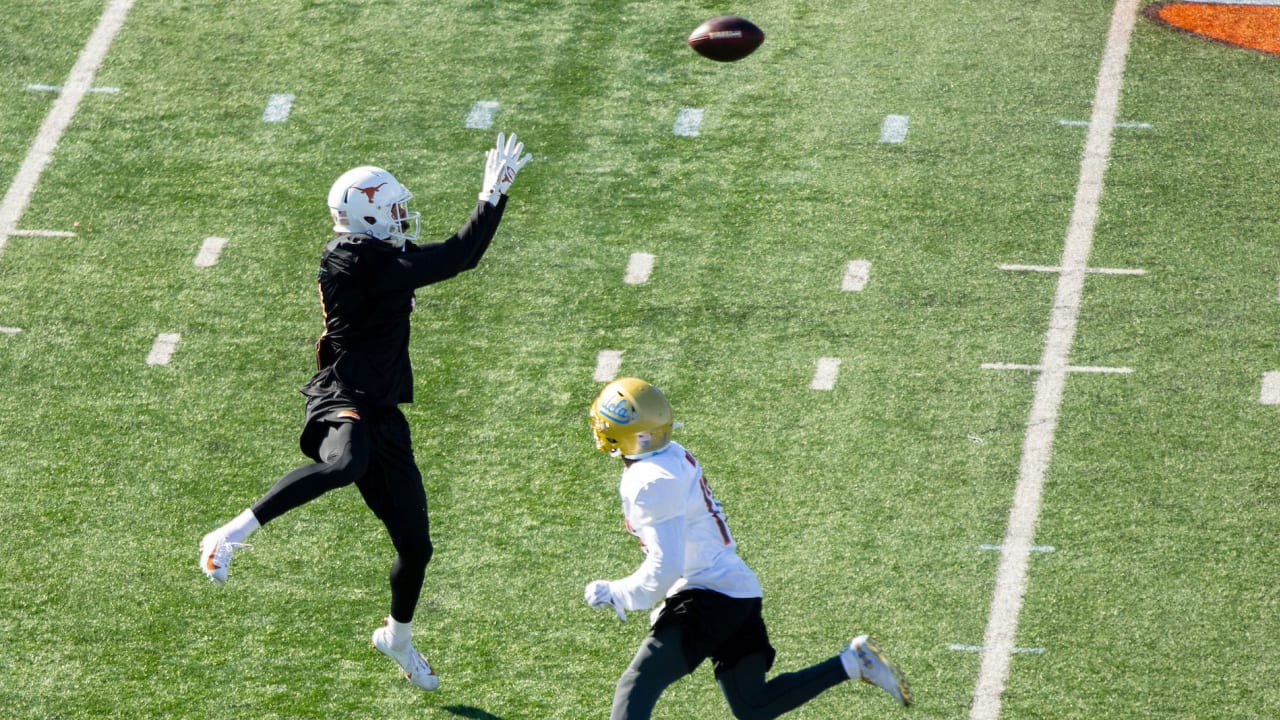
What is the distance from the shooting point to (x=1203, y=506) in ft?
29.7

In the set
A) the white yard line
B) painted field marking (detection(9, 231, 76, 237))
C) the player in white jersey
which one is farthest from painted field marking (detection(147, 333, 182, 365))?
the white yard line

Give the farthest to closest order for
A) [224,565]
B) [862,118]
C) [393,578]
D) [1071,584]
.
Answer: [862,118], [1071,584], [393,578], [224,565]

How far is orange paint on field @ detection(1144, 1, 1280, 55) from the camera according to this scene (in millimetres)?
12758

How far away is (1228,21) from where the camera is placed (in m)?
13.0

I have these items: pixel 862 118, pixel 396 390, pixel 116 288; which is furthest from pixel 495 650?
pixel 862 118

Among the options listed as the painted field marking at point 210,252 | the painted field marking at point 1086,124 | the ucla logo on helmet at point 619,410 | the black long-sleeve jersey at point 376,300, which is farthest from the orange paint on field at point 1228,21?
the ucla logo on helmet at point 619,410

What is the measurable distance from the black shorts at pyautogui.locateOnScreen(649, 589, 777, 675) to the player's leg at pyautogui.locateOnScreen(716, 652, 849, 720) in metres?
0.03

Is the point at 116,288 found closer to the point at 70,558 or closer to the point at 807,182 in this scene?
the point at 70,558

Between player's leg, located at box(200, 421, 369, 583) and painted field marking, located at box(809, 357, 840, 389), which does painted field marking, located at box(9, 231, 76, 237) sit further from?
painted field marking, located at box(809, 357, 840, 389)

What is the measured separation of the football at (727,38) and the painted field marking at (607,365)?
6.29ft

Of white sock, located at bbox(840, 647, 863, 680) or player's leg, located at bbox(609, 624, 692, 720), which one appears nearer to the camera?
player's leg, located at bbox(609, 624, 692, 720)

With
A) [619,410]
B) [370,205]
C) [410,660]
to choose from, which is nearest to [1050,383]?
[619,410]

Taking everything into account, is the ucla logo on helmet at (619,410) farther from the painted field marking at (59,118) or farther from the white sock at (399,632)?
the painted field marking at (59,118)

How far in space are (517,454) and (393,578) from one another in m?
1.77
